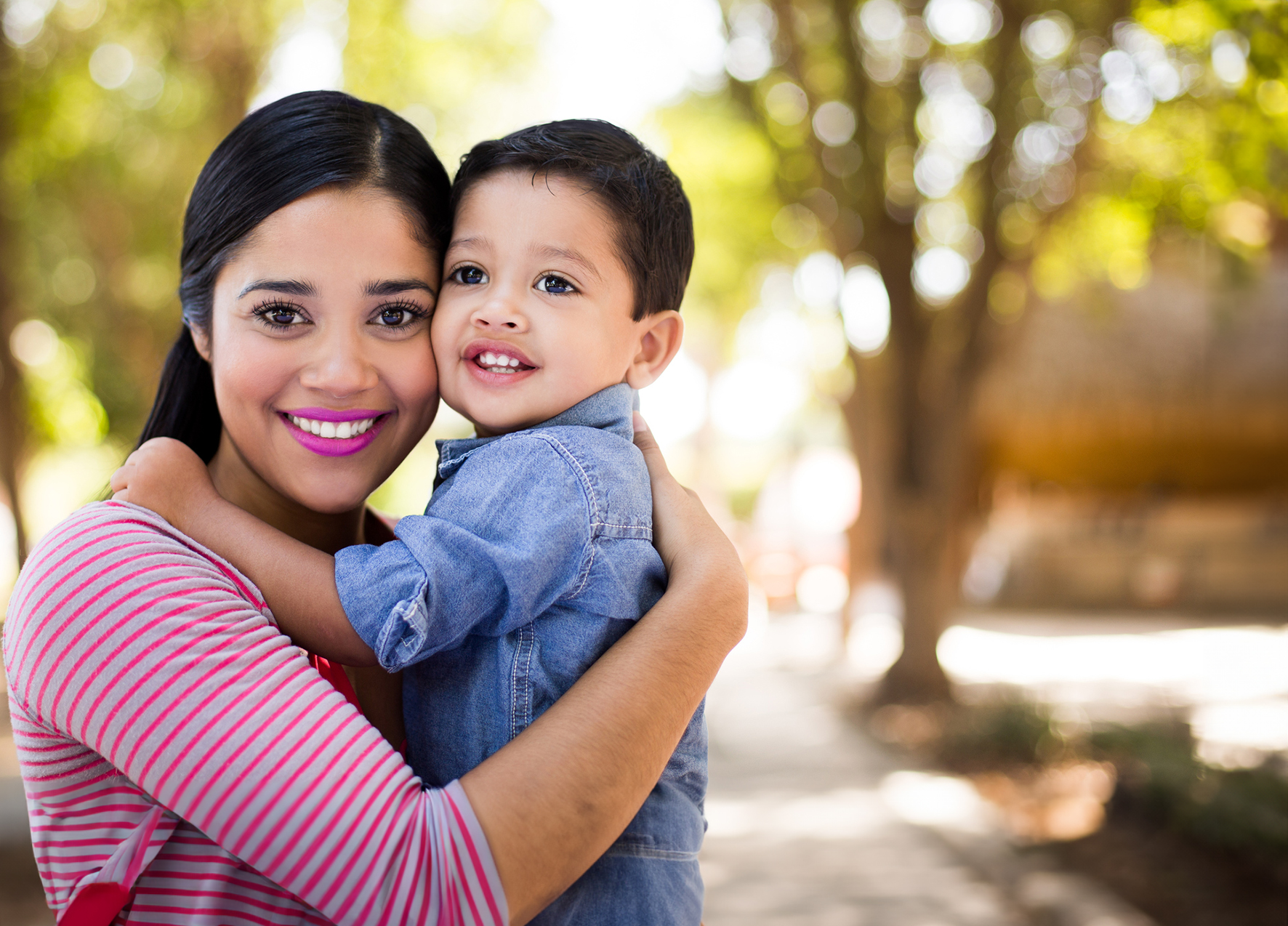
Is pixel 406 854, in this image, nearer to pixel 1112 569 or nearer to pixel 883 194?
pixel 883 194

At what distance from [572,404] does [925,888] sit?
4.10 metres

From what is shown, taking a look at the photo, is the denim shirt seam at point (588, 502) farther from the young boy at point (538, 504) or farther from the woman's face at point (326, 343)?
the woman's face at point (326, 343)

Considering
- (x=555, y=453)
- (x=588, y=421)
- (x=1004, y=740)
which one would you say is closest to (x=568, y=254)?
(x=588, y=421)

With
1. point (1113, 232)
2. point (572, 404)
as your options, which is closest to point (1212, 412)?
point (1113, 232)

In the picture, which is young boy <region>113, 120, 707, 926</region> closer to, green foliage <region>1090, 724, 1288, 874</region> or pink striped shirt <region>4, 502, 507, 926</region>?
pink striped shirt <region>4, 502, 507, 926</region>

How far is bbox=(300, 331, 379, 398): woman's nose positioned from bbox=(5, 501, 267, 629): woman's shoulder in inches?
11.8

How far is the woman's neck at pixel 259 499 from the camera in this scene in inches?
66.1

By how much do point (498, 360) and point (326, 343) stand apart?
0.26 metres

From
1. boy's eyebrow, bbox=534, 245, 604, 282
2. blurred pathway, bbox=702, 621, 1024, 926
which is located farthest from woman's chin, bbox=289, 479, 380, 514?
blurred pathway, bbox=702, 621, 1024, 926

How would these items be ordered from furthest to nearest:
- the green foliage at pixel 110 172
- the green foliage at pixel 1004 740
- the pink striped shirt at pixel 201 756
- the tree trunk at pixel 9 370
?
1. the green foliage at pixel 110 172
2. the green foliage at pixel 1004 740
3. the tree trunk at pixel 9 370
4. the pink striped shirt at pixel 201 756

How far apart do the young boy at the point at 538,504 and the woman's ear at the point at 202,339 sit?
0.23m

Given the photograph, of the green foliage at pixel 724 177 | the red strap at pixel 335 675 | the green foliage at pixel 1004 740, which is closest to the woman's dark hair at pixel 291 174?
the red strap at pixel 335 675

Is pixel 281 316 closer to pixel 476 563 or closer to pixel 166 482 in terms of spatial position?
pixel 166 482

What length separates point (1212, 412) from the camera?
53.9 ft
